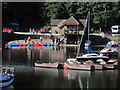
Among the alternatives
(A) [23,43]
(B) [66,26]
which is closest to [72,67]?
(A) [23,43]

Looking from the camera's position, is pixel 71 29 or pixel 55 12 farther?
pixel 55 12

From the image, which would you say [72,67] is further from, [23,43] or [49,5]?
[49,5]

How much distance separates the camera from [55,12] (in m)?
120

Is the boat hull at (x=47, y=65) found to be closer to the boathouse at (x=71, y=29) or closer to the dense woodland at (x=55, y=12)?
the boathouse at (x=71, y=29)

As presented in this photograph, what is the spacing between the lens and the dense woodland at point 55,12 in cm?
11456

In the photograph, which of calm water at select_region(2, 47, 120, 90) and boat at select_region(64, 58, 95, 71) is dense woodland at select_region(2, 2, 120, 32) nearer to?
boat at select_region(64, 58, 95, 71)

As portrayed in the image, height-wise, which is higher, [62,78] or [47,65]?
[47,65]

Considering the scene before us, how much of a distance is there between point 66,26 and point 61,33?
15.2ft

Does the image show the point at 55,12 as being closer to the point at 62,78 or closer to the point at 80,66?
the point at 80,66

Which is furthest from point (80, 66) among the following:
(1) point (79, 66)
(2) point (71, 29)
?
(2) point (71, 29)

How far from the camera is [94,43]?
101 m

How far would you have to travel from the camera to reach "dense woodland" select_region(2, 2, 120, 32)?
376 ft

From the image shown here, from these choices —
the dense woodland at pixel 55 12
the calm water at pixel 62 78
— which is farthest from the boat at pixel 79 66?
the dense woodland at pixel 55 12

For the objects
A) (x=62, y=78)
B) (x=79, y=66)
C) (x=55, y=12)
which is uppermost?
(x=55, y=12)
